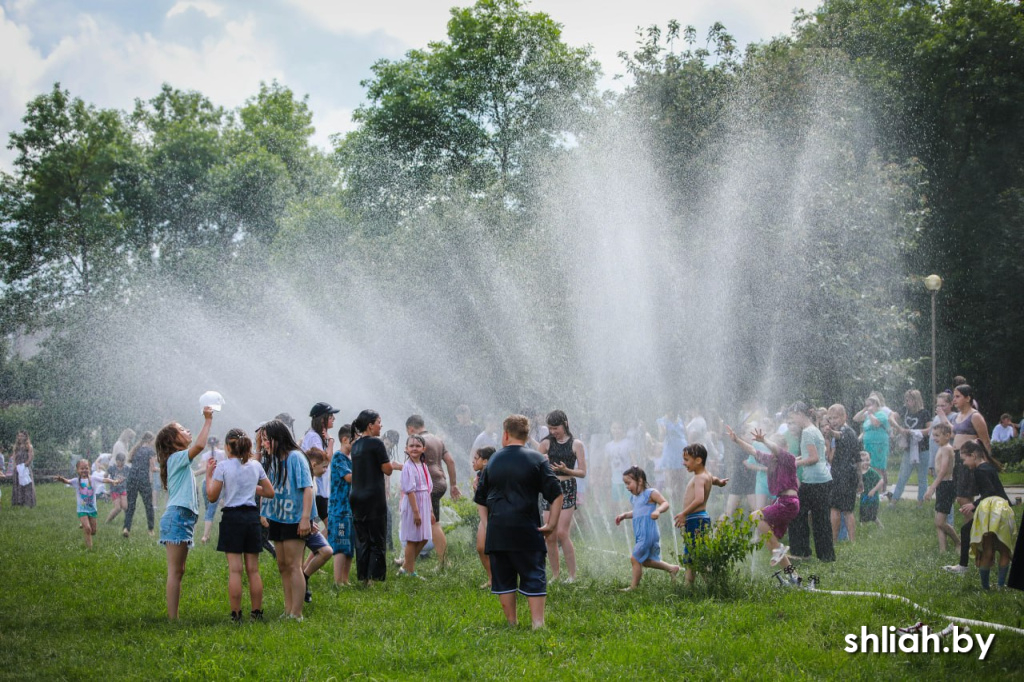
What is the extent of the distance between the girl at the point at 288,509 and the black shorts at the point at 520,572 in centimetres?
176

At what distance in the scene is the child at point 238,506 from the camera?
750cm

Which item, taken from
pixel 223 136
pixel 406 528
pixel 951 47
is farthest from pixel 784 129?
pixel 223 136

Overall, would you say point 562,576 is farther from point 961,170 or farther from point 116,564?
point 961,170

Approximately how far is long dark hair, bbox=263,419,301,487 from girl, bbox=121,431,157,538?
8103 mm

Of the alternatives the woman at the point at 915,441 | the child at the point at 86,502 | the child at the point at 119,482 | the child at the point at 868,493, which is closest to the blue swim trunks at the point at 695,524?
the child at the point at 868,493

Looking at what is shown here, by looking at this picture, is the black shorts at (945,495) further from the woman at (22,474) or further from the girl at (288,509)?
the woman at (22,474)

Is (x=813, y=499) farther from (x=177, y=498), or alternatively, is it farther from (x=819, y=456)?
(x=177, y=498)

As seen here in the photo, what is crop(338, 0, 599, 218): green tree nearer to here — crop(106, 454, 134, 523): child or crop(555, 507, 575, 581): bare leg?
crop(106, 454, 134, 523): child

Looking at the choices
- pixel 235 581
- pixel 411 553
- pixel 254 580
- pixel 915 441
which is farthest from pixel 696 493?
pixel 915 441

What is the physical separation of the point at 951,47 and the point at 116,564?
27.4 metres

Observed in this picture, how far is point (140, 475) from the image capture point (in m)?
15.0

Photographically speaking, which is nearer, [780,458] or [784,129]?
[780,458]

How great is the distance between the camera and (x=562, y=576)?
968 centimetres

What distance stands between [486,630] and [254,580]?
2188 mm
